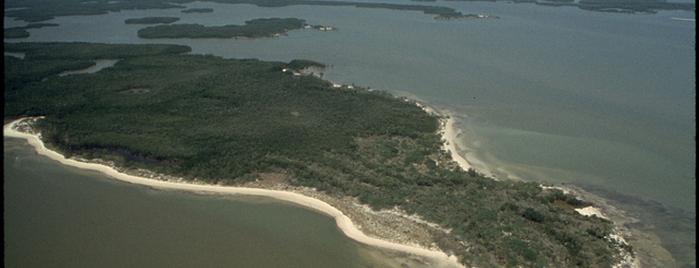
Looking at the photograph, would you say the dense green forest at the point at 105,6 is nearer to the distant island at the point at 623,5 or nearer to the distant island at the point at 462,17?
the distant island at the point at 462,17

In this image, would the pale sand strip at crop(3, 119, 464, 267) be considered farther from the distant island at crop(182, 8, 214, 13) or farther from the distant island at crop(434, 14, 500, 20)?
the distant island at crop(434, 14, 500, 20)

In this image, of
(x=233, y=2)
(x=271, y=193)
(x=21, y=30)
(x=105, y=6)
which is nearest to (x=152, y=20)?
(x=21, y=30)

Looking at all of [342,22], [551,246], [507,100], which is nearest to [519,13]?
[342,22]

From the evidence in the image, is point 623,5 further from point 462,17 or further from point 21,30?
point 21,30

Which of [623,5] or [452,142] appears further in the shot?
[623,5]

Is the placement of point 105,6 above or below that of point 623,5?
below

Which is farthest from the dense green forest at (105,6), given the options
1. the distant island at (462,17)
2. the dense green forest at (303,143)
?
the dense green forest at (303,143)

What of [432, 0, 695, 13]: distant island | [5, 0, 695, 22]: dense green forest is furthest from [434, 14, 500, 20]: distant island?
[432, 0, 695, 13]: distant island
